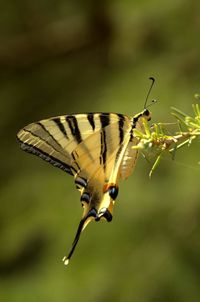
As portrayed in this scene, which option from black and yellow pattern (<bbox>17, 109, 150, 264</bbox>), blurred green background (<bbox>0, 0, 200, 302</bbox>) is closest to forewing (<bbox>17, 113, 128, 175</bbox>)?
black and yellow pattern (<bbox>17, 109, 150, 264</bbox>)

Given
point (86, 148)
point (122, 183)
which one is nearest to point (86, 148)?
point (86, 148)

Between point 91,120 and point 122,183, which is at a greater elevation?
point 91,120

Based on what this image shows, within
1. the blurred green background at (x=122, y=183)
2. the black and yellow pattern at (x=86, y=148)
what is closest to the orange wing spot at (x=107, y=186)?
the black and yellow pattern at (x=86, y=148)

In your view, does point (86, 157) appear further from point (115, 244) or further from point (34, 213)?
point (34, 213)

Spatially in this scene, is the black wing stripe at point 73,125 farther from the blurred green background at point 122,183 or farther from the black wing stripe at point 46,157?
the blurred green background at point 122,183

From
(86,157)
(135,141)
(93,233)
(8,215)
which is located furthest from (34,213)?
(135,141)

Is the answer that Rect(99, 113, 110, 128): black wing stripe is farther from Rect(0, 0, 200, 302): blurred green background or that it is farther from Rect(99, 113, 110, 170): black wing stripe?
Rect(0, 0, 200, 302): blurred green background

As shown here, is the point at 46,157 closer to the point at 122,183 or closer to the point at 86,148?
the point at 86,148

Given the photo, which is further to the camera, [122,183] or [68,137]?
[122,183]
